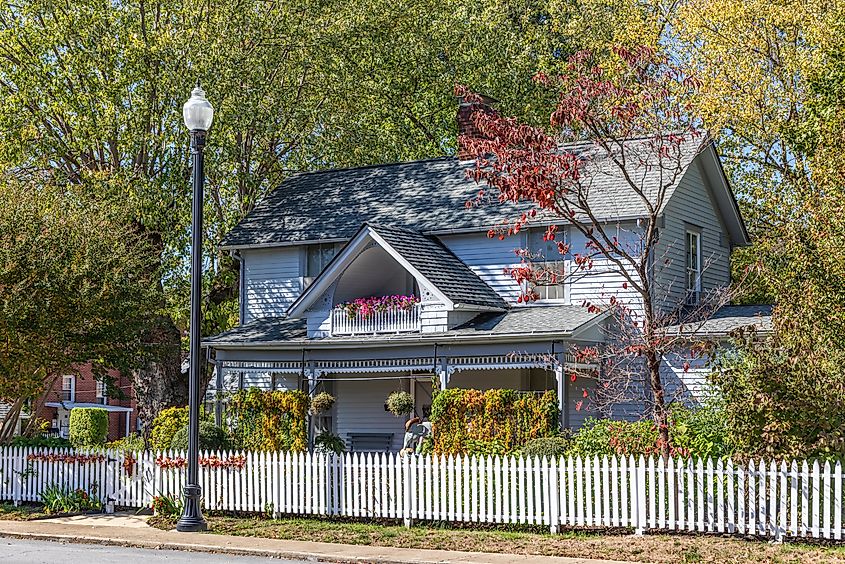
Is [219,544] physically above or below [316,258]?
below

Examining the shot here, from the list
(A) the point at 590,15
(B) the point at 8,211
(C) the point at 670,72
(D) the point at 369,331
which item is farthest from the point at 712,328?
(A) the point at 590,15

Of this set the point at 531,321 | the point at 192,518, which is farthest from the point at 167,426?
the point at 531,321

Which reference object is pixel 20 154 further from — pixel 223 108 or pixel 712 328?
pixel 712 328

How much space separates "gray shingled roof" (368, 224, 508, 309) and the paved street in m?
11.5

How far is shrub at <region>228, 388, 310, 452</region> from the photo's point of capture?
72.9 ft

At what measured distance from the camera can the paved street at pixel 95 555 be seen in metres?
15.0

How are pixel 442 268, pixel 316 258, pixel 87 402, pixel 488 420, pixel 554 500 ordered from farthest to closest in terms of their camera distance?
pixel 87 402
pixel 316 258
pixel 442 268
pixel 488 420
pixel 554 500

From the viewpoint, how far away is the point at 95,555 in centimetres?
1563

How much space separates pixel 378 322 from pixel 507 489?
1047 cm

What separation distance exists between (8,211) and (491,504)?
→ 11273 millimetres

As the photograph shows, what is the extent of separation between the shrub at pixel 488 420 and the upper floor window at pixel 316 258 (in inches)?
422

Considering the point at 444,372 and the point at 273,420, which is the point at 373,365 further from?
the point at 273,420

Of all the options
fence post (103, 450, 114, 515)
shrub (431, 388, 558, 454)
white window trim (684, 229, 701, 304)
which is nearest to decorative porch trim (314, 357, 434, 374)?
shrub (431, 388, 558, 454)

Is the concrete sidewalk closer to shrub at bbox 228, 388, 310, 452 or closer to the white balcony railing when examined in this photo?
shrub at bbox 228, 388, 310, 452
